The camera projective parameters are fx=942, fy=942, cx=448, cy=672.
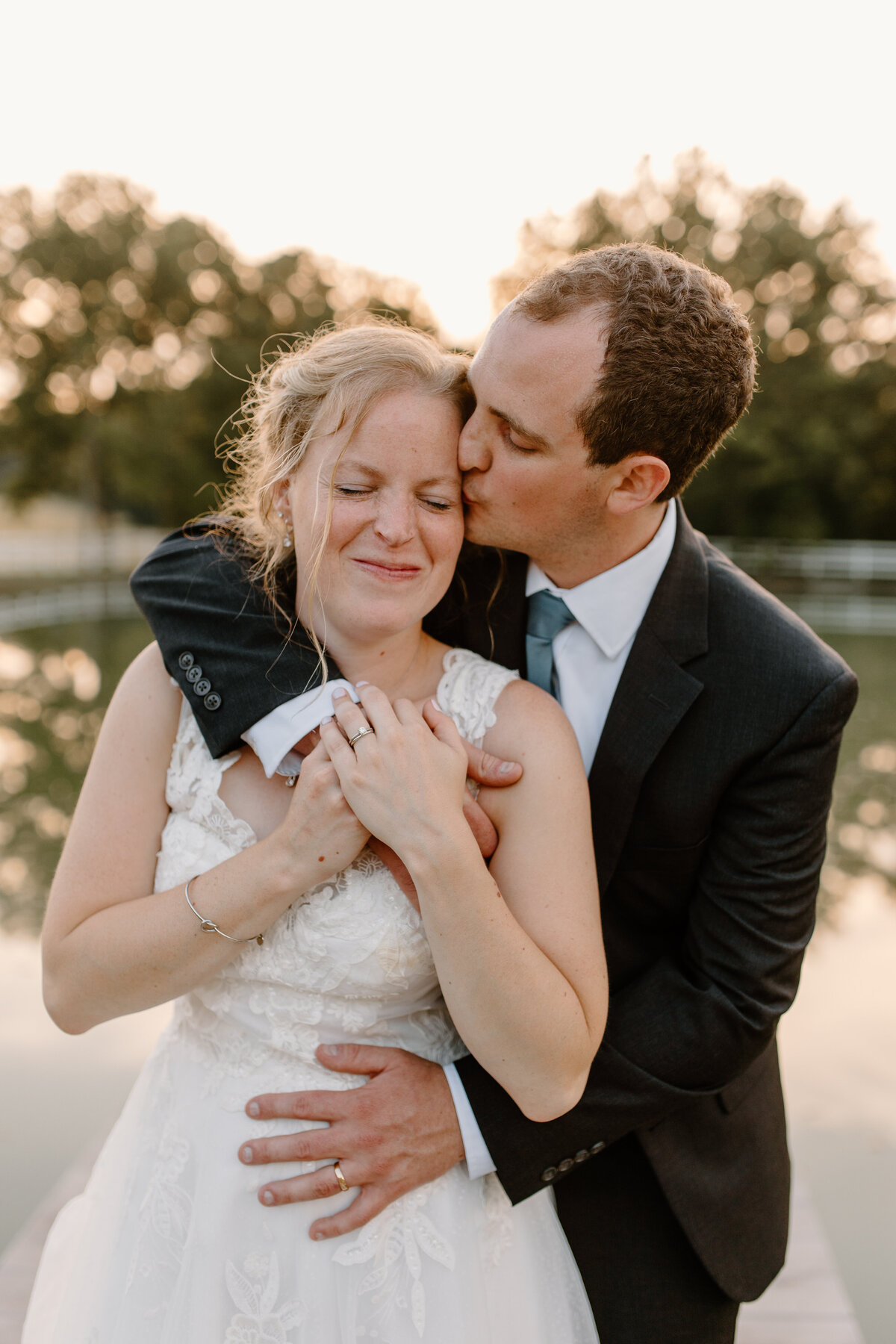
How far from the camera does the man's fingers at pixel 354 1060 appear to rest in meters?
1.65

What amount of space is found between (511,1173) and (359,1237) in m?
0.30

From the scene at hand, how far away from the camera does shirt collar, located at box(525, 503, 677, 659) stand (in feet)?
6.92

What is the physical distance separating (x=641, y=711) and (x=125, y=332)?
105 ft

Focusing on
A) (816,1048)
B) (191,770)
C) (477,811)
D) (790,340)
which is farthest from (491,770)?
(790,340)

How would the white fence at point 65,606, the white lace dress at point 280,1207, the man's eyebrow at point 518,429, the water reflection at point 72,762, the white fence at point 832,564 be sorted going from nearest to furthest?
the white lace dress at point 280,1207, the man's eyebrow at point 518,429, the water reflection at point 72,762, the white fence at point 65,606, the white fence at point 832,564

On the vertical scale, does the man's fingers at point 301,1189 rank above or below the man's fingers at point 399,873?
below

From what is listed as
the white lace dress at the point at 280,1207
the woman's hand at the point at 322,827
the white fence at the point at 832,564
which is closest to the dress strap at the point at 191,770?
the white lace dress at the point at 280,1207

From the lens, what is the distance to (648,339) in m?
1.90

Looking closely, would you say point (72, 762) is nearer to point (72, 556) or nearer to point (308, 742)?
point (308, 742)

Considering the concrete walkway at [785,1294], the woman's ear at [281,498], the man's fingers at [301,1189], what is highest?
the woman's ear at [281,498]

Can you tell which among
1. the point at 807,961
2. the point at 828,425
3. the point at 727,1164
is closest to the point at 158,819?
the point at 727,1164

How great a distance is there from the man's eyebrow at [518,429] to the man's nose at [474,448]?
1.4 inches

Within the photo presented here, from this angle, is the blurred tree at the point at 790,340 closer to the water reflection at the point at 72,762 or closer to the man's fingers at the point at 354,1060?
the water reflection at the point at 72,762

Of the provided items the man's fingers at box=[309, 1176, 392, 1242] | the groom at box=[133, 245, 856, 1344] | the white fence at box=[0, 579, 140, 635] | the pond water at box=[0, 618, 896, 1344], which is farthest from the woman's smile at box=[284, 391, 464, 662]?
the white fence at box=[0, 579, 140, 635]
